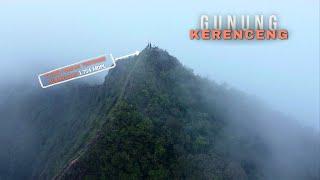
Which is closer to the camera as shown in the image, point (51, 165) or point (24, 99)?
point (51, 165)

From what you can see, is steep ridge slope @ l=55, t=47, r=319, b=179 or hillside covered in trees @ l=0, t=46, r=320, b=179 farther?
hillside covered in trees @ l=0, t=46, r=320, b=179

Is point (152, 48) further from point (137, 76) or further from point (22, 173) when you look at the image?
point (22, 173)

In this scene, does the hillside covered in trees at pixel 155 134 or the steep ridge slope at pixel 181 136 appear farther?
the hillside covered in trees at pixel 155 134

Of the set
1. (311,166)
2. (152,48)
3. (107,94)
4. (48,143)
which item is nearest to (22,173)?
(48,143)

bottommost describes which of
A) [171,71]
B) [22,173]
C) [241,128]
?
[22,173]

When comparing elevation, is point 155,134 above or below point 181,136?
above

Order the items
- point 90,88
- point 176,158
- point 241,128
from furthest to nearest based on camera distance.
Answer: point 90,88 → point 241,128 → point 176,158

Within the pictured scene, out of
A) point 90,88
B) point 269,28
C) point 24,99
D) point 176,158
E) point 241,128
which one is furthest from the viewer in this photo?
point 24,99

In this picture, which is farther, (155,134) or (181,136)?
(181,136)
